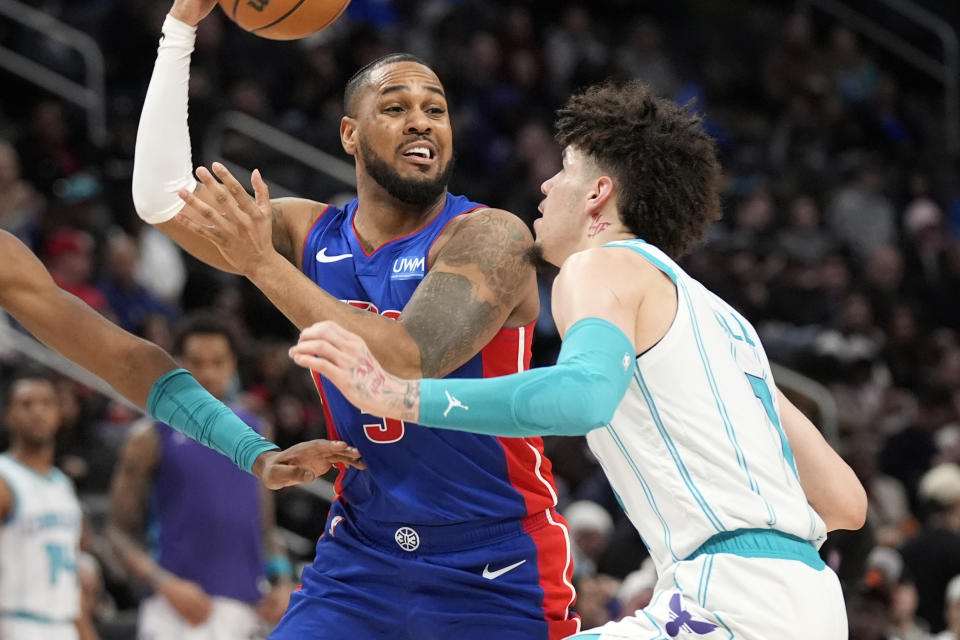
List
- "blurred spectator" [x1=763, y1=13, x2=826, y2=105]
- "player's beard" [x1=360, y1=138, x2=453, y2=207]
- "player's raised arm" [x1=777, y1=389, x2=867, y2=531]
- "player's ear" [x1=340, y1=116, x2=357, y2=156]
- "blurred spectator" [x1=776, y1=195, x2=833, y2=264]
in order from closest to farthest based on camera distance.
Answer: "player's raised arm" [x1=777, y1=389, x2=867, y2=531]
"player's beard" [x1=360, y1=138, x2=453, y2=207]
"player's ear" [x1=340, y1=116, x2=357, y2=156]
"blurred spectator" [x1=776, y1=195, x2=833, y2=264]
"blurred spectator" [x1=763, y1=13, x2=826, y2=105]

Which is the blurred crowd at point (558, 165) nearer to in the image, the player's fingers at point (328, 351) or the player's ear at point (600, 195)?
the player's ear at point (600, 195)

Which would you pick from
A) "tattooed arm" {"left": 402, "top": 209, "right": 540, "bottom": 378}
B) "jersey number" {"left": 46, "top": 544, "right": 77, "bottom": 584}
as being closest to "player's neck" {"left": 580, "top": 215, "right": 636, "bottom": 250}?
"tattooed arm" {"left": 402, "top": 209, "right": 540, "bottom": 378}

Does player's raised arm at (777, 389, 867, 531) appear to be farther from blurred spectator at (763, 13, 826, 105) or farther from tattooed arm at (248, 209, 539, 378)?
blurred spectator at (763, 13, 826, 105)

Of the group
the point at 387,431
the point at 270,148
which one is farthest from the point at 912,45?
the point at 387,431

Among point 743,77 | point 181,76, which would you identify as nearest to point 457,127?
point 743,77

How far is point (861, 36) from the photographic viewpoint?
1756 centimetres

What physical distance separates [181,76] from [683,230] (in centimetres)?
176

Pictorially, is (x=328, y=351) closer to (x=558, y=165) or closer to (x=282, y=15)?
(x=282, y=15)

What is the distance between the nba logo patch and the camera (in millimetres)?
4344

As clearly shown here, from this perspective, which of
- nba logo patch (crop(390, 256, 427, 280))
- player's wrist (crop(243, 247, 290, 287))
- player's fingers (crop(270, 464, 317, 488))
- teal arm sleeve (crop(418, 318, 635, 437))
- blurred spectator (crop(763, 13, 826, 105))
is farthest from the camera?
blurred spectator (crop(763, 13, 826, 105))

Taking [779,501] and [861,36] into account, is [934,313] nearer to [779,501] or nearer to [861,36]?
[861,36]

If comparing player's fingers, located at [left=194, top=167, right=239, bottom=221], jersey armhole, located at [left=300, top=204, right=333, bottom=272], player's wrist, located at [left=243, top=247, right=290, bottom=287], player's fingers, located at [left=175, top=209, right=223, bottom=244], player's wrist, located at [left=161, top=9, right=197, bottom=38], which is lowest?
player's wrist, located at [left=243, top=247, right=290, bottom=287]

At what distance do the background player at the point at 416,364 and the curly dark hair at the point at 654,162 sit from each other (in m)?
0.76

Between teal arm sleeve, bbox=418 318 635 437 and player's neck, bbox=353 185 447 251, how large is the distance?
161cm
